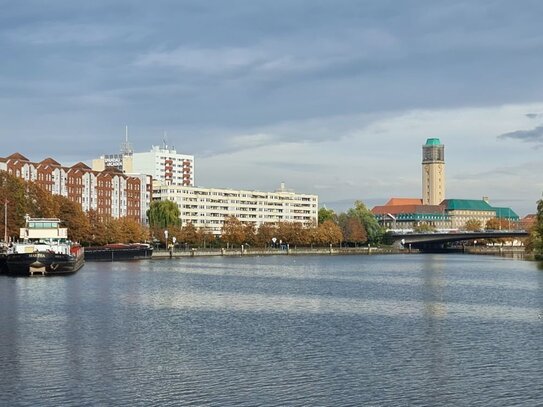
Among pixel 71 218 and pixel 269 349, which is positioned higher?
pixel 71 218

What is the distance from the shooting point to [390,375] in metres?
31.8

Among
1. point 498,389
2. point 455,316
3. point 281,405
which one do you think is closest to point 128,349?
point 281,405

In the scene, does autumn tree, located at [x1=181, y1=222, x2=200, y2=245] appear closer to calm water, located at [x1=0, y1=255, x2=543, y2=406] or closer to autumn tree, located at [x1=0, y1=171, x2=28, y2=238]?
autumn tree, located at [x1=0, y1=171, x2=28, y2=238]

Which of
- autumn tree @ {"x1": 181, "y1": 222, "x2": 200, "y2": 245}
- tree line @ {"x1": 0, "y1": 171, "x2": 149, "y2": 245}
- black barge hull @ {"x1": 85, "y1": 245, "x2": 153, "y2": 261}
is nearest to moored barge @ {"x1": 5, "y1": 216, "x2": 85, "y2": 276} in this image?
tree line @ {"x1": 0, "y1": 171, "x2": 149, "y2": 245}

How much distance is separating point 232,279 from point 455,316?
4203 centimetres

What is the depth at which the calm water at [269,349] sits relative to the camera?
28828mm

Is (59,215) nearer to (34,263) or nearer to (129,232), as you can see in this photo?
(129,232)

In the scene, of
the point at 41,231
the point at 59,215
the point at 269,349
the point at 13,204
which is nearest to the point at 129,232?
the point at 59,215

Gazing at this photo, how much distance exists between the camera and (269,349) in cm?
3756

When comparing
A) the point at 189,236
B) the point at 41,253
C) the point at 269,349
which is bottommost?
the point at 269,349

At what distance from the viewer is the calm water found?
94.6 feet

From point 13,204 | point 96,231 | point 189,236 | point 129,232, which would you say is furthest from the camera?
point 189,236

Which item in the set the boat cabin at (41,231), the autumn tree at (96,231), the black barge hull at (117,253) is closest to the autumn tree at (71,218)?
the black barge hull at (117,253)

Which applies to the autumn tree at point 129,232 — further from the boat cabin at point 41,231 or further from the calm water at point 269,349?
the calm water at point 269,349
